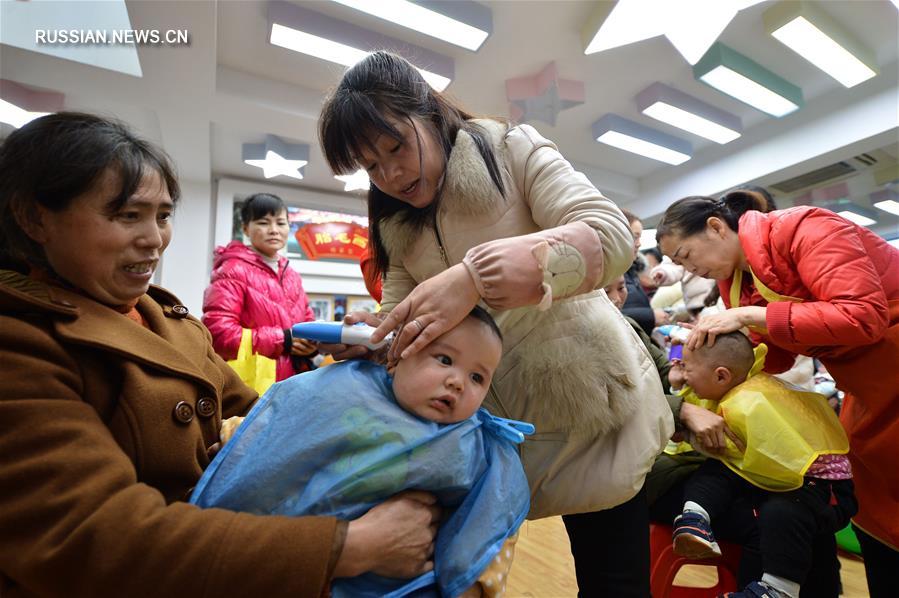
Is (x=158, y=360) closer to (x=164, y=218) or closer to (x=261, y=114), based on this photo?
(x=164, y=218)

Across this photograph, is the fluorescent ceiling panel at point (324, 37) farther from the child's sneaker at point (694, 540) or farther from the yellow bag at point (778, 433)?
the child's sneaker at point (694, 540)

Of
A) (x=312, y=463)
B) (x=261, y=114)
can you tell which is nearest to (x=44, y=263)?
(x=312, y=463)

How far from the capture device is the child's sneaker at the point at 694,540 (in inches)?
53.8

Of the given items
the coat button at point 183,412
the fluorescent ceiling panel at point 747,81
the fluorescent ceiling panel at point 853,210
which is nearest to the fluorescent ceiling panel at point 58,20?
→ the coat button at point 183,412

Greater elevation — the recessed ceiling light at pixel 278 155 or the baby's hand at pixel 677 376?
the recessed ceiling light at pixel 278 155

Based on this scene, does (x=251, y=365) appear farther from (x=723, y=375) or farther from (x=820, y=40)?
(x=820, y=40)

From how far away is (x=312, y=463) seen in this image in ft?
2.63

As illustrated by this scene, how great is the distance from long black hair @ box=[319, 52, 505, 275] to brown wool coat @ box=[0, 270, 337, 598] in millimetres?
545

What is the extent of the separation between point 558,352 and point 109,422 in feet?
2.57

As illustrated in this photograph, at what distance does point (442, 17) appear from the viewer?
3.54 metres

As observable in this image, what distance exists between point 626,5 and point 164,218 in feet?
11.0

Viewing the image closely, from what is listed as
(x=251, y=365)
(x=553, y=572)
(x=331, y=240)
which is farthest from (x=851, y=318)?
(x=331, y=240)

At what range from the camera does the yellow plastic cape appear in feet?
4.83

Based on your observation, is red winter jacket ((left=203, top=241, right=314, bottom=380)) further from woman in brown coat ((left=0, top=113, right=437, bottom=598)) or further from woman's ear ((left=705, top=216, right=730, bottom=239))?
woman's ear ((left=705, top=216, right=730, bottom=239))
